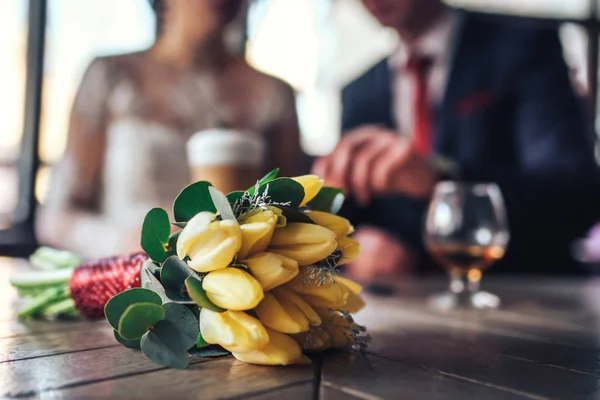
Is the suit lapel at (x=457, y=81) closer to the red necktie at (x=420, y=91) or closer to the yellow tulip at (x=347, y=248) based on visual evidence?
the red necktie at (x=420, y=91)

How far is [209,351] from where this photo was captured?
341 millimetres

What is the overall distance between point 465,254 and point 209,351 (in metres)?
0.49

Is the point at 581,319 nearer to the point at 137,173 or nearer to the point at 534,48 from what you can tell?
the point at 137,173

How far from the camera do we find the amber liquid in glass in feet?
2.40

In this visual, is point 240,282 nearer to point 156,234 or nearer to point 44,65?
point 156,234

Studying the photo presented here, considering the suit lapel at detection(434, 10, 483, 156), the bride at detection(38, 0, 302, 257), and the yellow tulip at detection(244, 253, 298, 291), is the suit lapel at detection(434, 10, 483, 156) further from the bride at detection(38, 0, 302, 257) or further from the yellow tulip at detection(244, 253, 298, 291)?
the yellow tulip at detection(244, 253, 298, 291)

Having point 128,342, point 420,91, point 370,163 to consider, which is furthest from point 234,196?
point 420,91

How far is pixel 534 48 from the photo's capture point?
2.06m

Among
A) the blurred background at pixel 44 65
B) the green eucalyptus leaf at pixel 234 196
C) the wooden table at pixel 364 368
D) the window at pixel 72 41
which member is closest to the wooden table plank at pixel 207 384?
the wooden table at pixel 364 368

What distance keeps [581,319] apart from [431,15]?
2077 mm

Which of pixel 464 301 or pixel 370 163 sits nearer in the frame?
pixel 464 301

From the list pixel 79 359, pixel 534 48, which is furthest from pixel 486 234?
pixel 534 48

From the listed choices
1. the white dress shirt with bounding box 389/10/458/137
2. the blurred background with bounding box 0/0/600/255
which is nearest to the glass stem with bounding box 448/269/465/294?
the blurred background with bounding box 0/0/600/255

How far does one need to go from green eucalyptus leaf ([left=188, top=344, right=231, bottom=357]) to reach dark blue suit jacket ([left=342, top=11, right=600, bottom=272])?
135 cm
